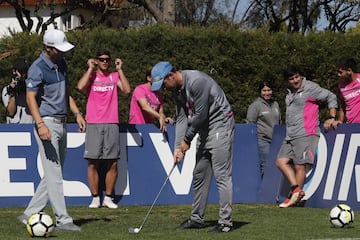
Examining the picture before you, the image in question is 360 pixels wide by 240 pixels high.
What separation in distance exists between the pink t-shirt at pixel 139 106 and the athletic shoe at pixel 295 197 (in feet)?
8.00

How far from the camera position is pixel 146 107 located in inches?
487

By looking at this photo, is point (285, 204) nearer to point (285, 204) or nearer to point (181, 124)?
point (285, 204)

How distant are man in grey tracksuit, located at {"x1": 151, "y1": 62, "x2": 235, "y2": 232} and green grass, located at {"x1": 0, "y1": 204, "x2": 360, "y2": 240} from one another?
0.31 meters

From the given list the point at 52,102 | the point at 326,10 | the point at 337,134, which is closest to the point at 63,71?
the point at 52,102

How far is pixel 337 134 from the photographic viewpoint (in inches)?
455

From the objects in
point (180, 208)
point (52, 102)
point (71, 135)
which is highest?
point (52, 102)

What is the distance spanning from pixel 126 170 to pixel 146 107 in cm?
98

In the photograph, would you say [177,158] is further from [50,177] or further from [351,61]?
[351,61]

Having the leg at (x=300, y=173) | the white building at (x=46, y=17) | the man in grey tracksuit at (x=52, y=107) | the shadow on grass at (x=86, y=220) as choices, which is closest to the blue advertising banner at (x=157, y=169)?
the leg at (x=300, y=173)

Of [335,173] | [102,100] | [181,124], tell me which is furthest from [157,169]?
[181,124]

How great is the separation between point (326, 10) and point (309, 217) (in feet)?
102

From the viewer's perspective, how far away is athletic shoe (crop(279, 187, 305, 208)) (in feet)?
38.0

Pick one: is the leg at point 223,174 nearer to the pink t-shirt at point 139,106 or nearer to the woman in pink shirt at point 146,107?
the woman in pink shirt at point 146,107

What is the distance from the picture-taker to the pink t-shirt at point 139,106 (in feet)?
40.9
